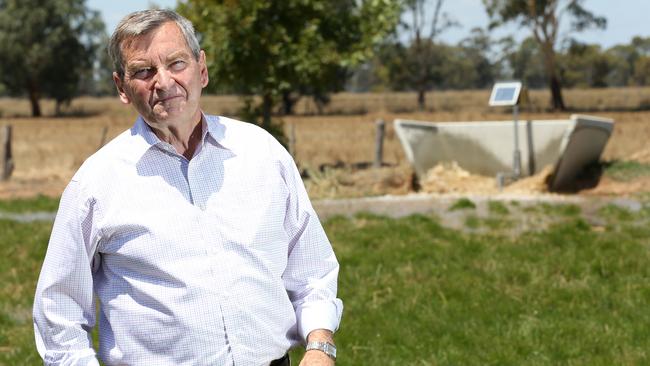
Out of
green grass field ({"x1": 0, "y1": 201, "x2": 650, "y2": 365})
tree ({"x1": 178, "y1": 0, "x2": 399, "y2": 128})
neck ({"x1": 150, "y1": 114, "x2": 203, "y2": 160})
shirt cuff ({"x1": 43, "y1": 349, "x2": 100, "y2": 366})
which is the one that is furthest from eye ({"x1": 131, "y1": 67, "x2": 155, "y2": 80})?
tree ({"x1": 178, "y1": 0, "x2": 399, "y2": 128})

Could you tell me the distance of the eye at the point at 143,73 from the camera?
8.47 feet

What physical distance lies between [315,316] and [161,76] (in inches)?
30.0

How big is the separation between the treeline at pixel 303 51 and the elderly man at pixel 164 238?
52.5 ft

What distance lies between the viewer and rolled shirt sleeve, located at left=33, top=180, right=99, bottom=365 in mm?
2566

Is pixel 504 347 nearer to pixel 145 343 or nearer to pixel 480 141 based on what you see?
pixel 145 343

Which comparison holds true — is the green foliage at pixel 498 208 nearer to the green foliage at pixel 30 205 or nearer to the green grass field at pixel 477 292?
the green grass field at pixel 477 292

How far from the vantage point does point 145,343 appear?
8.61 feet

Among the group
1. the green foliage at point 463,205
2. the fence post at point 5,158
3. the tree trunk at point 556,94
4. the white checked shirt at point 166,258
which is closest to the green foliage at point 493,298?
the green foliage at point 463,205

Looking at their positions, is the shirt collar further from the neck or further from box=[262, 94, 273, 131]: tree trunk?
box=[262, 94, 273, 131]: tree trunk

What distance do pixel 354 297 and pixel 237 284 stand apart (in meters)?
5.50

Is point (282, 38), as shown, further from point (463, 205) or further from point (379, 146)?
point (463, 205)

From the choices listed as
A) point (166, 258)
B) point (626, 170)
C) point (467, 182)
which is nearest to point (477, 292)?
point (166, 258)

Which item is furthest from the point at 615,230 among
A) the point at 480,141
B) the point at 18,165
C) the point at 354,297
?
the point at 18,165

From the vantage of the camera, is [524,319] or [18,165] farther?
[18,165]
